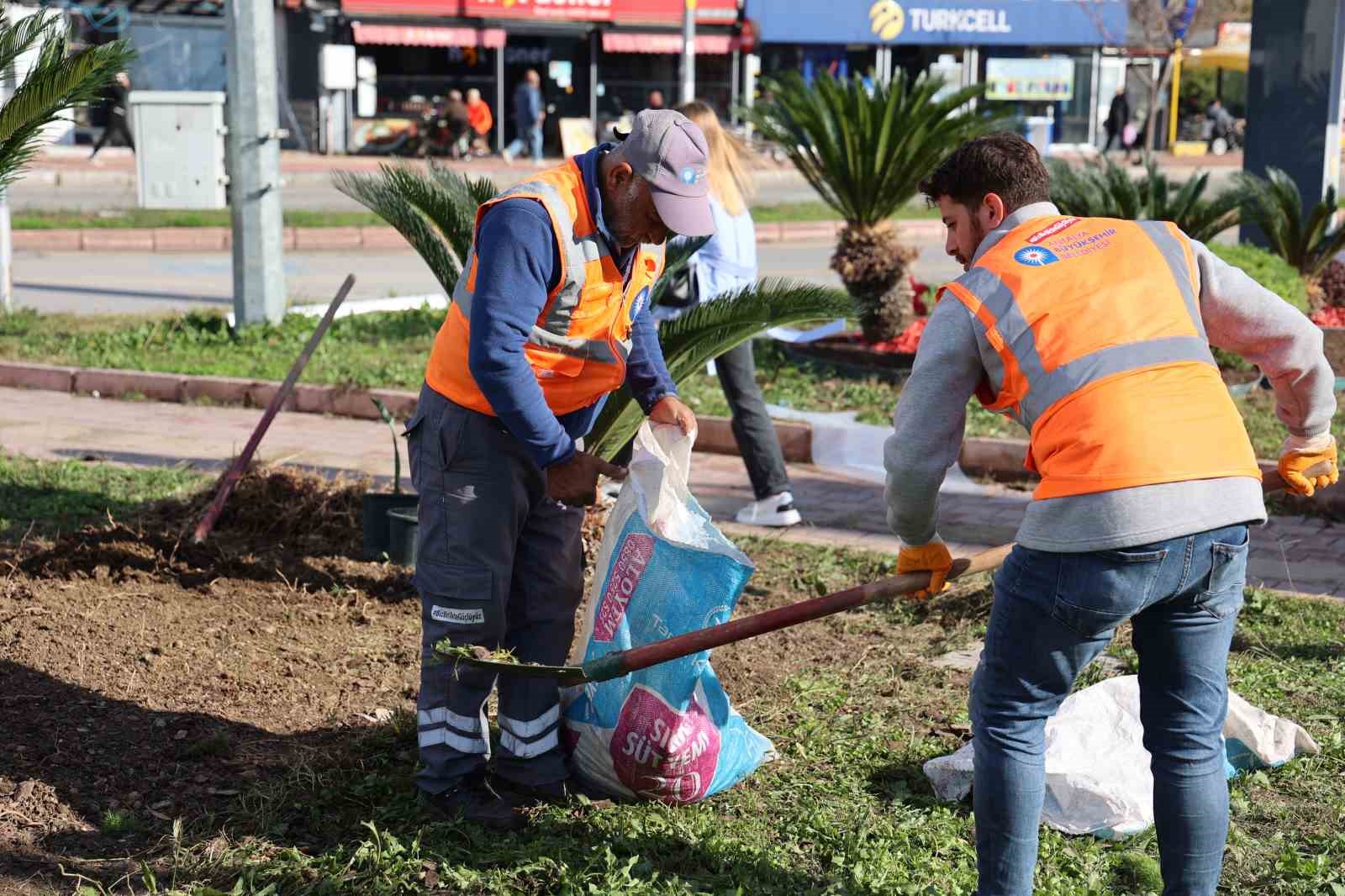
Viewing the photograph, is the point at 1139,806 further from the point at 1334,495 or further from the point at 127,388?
the point at 127,388

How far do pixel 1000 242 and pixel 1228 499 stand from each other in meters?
0.64

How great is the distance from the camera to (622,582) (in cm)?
380

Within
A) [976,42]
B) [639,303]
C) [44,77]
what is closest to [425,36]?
[976,42]

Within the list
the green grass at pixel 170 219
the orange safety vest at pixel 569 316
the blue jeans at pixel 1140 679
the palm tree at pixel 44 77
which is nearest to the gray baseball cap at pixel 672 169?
the orange safety vest at pixel 569 316

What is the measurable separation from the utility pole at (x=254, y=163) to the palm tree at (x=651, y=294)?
444cm

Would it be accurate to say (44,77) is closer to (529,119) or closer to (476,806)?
(476,806)

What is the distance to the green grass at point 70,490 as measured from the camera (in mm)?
6266

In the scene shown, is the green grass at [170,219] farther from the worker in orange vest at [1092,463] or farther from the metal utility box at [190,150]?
the worker in orange vest at [1092,463]

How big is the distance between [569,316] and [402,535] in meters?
2.29

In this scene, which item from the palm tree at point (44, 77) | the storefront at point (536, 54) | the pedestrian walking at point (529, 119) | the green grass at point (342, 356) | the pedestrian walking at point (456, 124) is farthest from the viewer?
the storefront at point (536, 54)

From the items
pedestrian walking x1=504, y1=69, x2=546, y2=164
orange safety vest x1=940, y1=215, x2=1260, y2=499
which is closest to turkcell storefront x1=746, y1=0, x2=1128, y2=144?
pedestrian walking x1=504, y1=69, x2=546, y2=164

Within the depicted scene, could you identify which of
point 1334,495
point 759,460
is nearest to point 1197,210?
point 1334,495

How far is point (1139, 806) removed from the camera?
3.74 m

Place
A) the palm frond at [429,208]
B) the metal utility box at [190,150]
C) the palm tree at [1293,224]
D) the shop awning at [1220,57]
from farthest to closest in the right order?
the shop awning at [1220,57] → the metal utility box at [190,150] → the palm tree at [1293,224] → the palm frond at [429,208]
